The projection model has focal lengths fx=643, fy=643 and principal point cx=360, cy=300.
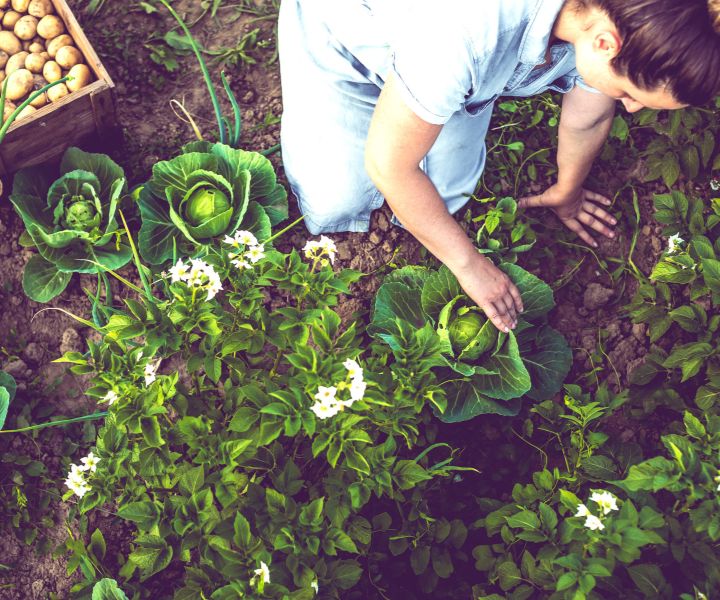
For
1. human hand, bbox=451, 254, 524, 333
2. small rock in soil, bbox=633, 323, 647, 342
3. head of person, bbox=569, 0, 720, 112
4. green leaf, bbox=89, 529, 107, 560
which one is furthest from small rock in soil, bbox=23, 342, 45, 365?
small rock in soil, bbox=633, 323, 647, 342

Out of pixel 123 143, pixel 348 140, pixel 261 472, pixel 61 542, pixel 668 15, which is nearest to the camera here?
pixel 668 15

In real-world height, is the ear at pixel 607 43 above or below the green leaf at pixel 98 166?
above

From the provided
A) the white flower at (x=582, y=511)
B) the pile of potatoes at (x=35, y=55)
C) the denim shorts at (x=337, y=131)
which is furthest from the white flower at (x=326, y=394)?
the pile of potatoes at (x=35, y=55)

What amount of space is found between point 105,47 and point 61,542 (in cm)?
168

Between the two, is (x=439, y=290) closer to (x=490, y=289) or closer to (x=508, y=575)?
(x=490, y=289)

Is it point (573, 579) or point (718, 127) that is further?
point (718, 127)

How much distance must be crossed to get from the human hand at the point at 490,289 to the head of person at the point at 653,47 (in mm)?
593

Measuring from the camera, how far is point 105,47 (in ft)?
7.63

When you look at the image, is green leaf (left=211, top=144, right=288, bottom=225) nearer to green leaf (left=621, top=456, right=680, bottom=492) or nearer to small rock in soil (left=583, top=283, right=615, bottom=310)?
small rock in soil (left=583, top=283, right=615, bottom=310)

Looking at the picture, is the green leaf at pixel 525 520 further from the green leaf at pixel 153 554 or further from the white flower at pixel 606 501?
the green leaf at pixel 153 554

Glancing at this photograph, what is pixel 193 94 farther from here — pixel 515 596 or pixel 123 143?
pixel 515 596

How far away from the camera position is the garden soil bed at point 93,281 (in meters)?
1.90

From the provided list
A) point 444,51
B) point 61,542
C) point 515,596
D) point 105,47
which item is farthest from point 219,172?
point 515,596

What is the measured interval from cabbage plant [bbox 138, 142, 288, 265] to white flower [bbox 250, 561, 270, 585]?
0.99 m
